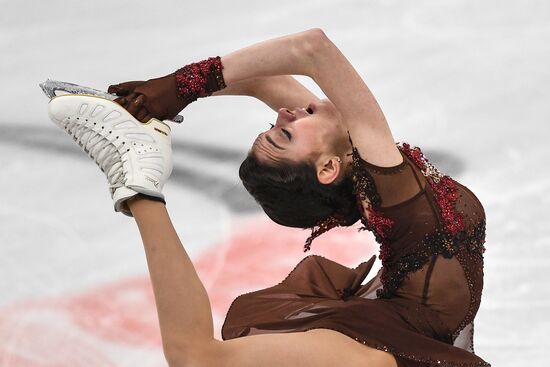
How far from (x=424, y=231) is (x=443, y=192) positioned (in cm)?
11

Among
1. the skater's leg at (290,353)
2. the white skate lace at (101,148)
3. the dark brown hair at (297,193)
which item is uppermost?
the dark brown hair at (297,193)

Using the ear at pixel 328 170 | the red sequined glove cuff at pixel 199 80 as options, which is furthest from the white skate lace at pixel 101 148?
the ear at pixel 328 170

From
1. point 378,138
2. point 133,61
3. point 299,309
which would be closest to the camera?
point 378,138

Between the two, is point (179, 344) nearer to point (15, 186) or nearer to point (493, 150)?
point (15, 186)

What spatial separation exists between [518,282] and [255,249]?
2.88ft

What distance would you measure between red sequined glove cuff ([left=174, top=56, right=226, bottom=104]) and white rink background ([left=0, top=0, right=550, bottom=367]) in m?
1.03

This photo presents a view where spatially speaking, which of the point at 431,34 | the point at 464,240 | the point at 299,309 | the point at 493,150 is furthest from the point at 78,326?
the point at 431,34

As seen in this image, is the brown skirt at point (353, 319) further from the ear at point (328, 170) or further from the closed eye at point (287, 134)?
the closed eye at point (287, 134)

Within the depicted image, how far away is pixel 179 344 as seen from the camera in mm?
2184

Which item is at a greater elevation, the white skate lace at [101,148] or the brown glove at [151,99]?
the brown glove at [151,99]

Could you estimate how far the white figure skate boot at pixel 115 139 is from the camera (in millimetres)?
2242

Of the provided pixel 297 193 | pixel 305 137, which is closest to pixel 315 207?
pixel 297 193

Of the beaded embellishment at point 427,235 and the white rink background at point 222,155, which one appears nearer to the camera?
the beaded embellishment at point 427,235

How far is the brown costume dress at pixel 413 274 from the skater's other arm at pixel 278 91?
0.37m
